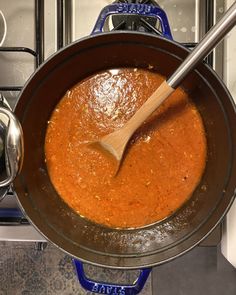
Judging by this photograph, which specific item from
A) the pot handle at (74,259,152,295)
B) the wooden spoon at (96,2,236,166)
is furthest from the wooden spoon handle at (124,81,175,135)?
the pot handle at (74,259,152,295)

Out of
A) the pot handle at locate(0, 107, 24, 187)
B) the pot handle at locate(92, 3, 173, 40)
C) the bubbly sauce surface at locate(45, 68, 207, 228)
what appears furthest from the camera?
the bubbly sauce surface at locate(45, 68, 207, 228)

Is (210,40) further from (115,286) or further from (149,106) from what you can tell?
(115,286)

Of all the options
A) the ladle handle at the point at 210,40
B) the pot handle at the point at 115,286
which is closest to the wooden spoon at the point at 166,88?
the ladle handle at the point at 210,40

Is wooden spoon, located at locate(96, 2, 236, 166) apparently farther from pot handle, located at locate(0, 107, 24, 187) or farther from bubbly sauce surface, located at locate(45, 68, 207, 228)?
pot handle, located at locate(0, 107, 24, 187)

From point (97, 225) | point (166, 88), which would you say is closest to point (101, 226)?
point (97, 225)

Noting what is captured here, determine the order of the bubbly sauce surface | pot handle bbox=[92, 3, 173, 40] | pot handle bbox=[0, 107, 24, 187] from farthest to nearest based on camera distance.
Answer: the bubbly sauce surface
pot handle bbox=[92, 3, 173, 40]
pot handle bbox=[0, 107, 24, 187]

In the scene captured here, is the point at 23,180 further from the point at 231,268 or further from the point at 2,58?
the point at 231,268

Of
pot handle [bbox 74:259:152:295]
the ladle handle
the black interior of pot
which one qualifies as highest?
the ladle handle
